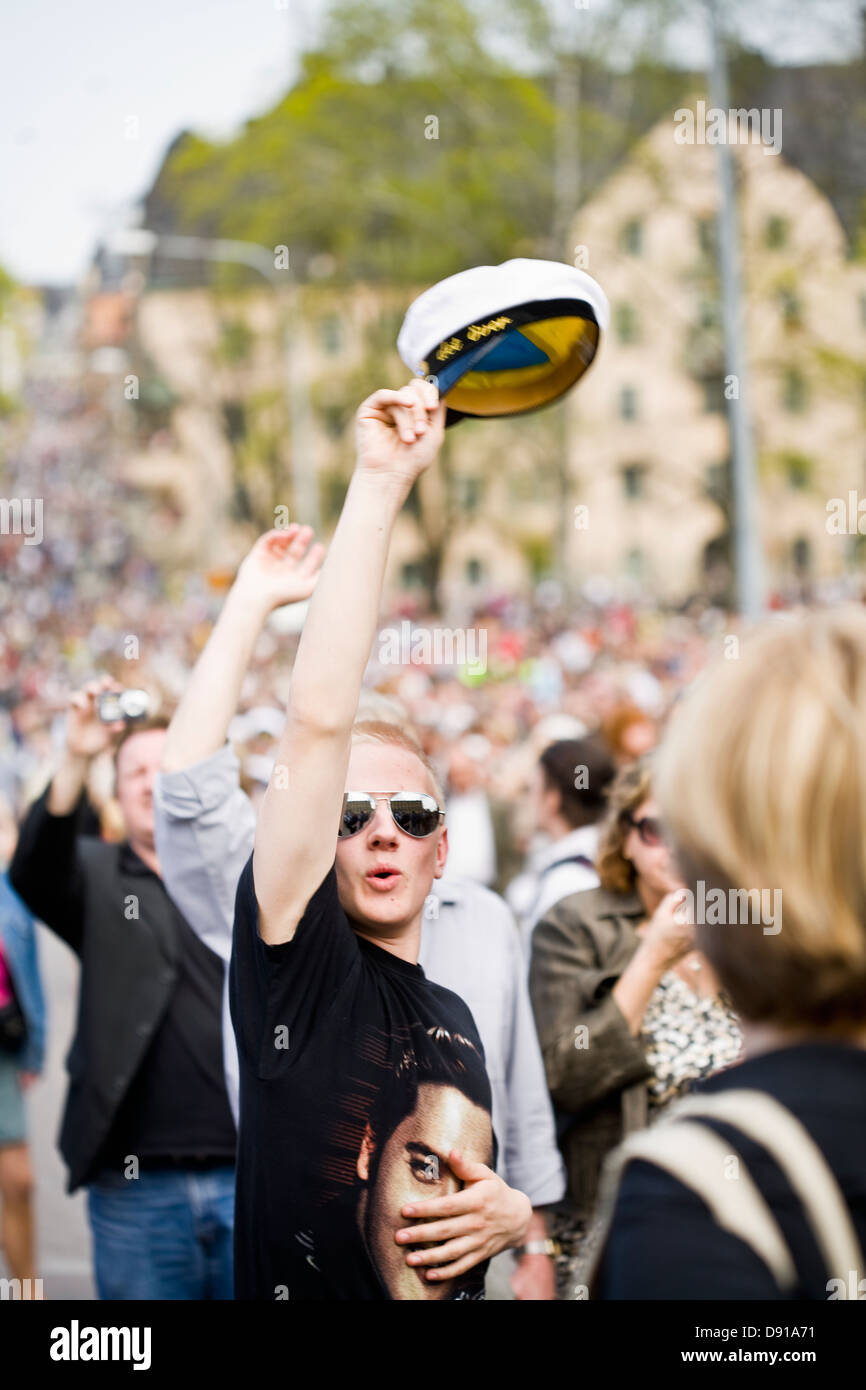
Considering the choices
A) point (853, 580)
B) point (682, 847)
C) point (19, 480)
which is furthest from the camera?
point (19, 480)

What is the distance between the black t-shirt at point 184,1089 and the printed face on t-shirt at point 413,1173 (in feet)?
4.63

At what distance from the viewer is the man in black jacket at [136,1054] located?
333cm

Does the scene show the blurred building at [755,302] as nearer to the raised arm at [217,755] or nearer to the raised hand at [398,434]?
the raised arm at [217,755]

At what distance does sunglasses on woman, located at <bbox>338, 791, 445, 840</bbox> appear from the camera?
222cm

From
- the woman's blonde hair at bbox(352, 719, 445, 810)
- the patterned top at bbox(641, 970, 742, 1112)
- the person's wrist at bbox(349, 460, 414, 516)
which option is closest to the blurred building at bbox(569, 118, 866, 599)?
the patterned top at bbox(641, 970, 742, 1112)

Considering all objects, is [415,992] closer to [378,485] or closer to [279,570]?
[378,485]

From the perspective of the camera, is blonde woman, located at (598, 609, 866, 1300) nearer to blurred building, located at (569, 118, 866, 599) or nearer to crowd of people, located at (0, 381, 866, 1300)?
crowd of people, located at (0, 381, 866, 1300)

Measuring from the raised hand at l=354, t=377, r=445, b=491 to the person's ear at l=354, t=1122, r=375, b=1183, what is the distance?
812 millimetres

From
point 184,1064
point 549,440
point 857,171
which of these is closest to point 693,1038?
point 184,1064

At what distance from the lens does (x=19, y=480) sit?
56000 millimetres

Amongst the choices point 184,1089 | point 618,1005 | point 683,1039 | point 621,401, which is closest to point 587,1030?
point 618,1005

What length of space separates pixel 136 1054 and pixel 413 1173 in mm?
Answer: 1580
